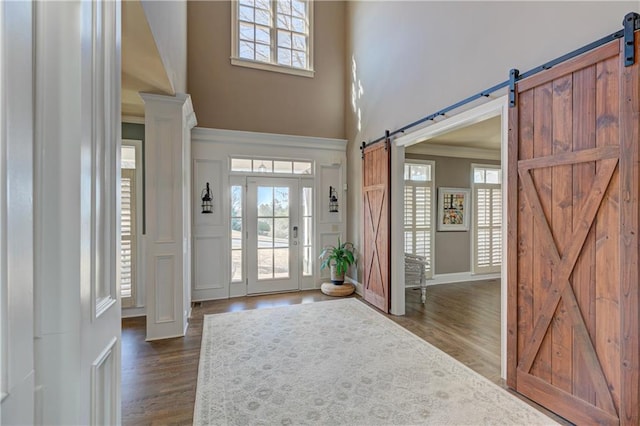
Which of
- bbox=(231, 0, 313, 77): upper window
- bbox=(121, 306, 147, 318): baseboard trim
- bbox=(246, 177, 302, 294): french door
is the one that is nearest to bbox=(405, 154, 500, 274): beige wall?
bbox=(246, 177, 302, 294): french door

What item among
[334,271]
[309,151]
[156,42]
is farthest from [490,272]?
[156,42]

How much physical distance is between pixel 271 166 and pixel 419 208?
3.01 metres

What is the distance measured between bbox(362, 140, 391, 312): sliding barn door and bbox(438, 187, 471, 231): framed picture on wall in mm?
2059

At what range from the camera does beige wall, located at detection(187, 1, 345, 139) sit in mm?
5105

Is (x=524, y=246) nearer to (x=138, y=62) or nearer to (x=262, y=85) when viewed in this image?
(x=138, y=62)

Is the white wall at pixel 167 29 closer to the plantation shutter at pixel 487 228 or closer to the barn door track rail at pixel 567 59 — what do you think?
the barn door track rail at pixel 567 59

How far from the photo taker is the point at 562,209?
7.17ft

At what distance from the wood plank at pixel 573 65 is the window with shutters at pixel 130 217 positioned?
448 cm

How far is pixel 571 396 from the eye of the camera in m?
2.10

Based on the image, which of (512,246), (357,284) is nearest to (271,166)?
(357,284)

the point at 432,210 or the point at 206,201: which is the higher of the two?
the point at 206,201

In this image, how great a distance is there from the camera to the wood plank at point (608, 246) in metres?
1.88

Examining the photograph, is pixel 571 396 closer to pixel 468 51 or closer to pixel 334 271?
pixel 468 51

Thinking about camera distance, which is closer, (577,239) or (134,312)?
(577,239)
